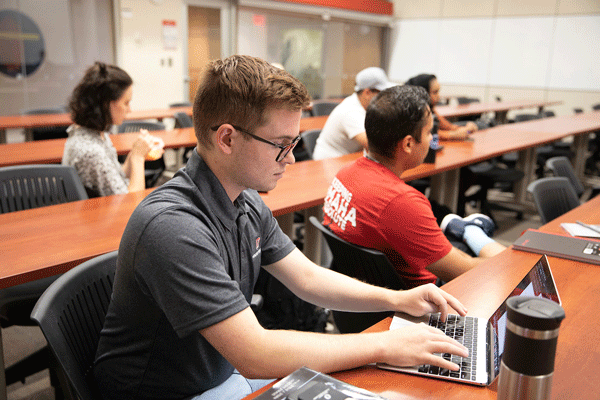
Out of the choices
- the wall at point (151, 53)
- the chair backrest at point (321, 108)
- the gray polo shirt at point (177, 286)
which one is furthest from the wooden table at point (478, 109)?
the gray polo shirt at point (177, 286)

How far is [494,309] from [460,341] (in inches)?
9.6

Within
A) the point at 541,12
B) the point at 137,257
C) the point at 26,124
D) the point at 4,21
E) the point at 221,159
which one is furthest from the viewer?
the point at 541,12

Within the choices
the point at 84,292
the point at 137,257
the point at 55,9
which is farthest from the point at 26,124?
the point at 137,257

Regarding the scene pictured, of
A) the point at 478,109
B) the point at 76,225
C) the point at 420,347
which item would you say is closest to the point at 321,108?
the point at 478,109

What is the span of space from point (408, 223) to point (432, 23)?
1033cm

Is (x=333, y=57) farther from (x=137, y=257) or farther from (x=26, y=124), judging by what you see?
(x=137, y=257)

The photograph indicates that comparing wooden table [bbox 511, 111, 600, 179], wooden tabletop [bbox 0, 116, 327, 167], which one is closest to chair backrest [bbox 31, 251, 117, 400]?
wooden tabletop [bbox 0, 116, 327, 167]

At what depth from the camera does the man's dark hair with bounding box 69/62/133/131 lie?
94.1 inches

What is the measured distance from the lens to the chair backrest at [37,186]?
214 centimetres

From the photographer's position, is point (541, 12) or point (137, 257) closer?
point (137, 257)

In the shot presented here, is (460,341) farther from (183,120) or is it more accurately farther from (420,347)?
(183,120)

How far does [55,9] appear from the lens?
6.39 m

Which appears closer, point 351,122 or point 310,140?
point 351,122

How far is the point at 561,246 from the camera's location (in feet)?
5.70
